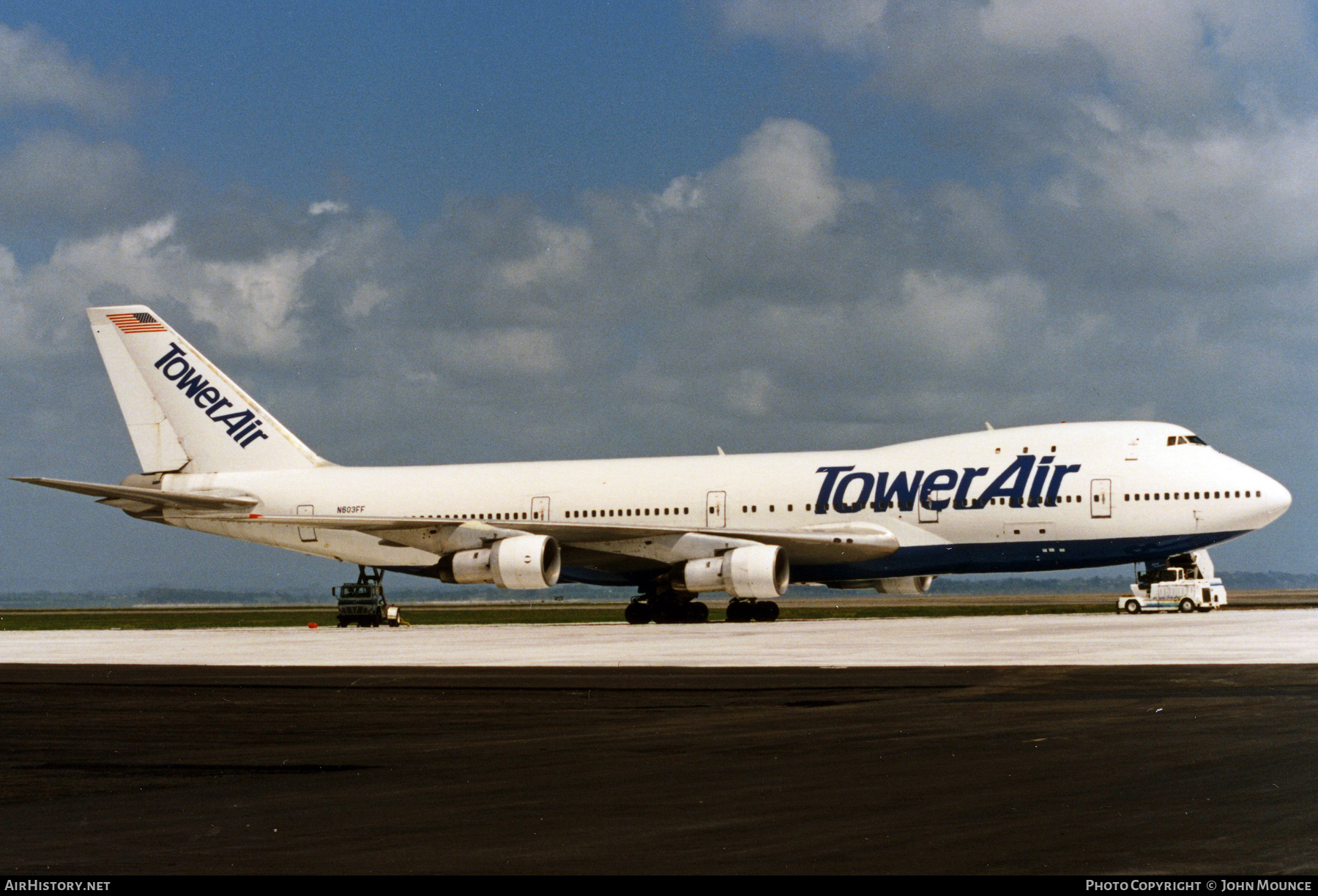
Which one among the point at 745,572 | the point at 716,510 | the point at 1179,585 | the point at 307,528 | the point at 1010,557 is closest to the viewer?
the point at 745,572

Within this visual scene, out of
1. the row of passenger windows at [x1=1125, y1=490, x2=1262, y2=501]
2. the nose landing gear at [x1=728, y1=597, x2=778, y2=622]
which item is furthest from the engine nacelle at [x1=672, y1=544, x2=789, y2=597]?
the row of passenger windows at [x1=1125, y1=490, x2=1262, y2=501]

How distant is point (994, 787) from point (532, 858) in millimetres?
3504

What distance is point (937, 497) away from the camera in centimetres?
3988

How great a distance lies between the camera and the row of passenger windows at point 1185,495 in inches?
1502

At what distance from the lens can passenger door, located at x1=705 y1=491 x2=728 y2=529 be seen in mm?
43000

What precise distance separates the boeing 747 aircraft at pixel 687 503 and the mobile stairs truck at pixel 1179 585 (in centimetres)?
120

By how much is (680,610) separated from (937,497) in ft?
28.6

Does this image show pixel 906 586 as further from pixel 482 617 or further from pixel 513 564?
pixel 482 617

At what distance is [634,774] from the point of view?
1048 cm

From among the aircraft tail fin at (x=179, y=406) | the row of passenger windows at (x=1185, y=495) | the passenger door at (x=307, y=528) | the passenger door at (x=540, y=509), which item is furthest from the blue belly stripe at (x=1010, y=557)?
the aircraft tail fin at (x=179, y=406)

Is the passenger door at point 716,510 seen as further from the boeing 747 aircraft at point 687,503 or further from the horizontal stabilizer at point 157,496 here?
the horizontal stabilizer at point 157,496

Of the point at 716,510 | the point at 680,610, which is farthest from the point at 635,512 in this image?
the point at 680,610

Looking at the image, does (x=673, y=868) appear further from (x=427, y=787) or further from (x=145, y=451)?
(x=145, y=451)

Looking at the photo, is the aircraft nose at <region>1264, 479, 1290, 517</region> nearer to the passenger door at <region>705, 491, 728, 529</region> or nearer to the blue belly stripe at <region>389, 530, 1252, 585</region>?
the blue belly stripe at <region>389, 530, 1252, 585</region>
